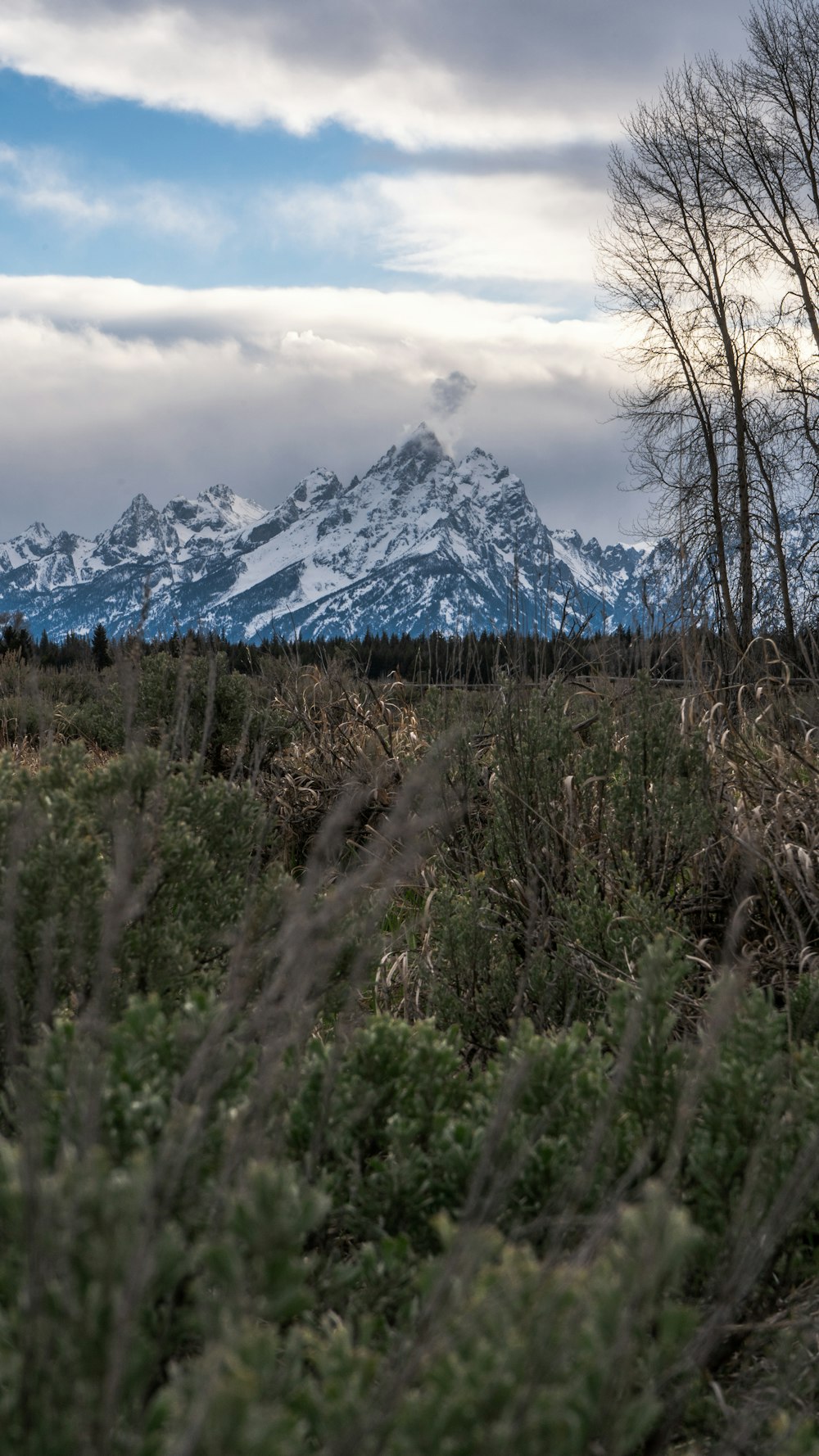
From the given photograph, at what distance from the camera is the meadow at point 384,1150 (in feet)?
3.08

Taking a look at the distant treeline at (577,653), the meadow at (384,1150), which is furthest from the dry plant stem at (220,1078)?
the distant treeline at (577,653)

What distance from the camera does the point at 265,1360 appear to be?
0.86m

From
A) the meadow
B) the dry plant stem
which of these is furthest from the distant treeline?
the dry plant stem

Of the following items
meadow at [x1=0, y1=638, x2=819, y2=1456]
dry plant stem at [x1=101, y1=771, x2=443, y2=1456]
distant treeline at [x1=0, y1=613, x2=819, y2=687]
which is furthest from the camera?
distant treeline at [x1=0, y1=613, x2=819, y2=687]

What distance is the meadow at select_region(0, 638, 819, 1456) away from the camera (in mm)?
938

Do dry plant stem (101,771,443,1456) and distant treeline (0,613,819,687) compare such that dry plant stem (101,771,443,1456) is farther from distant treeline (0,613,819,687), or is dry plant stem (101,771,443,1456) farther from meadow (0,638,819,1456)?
distant treeline (0,613,819,687)

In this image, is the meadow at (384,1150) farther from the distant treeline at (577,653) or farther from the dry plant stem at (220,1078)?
the distant treeline at (577,653)

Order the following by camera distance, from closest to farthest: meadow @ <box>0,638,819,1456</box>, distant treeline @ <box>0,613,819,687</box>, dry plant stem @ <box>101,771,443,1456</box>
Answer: dry plant stem @ <box>101,771,443,1456</box> < meadow @ <box>0,638,819,1456</box> < distant treeline @ <box>0,613,819,687</box>

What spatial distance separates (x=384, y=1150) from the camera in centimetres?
176

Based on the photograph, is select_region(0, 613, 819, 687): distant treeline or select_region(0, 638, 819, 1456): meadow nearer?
select_region(0, 638, 819, 1456): meadow

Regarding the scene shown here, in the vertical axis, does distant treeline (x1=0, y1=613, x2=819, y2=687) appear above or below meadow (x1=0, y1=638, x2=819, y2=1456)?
above

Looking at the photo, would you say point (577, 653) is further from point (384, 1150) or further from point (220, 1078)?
point (220, 1078)

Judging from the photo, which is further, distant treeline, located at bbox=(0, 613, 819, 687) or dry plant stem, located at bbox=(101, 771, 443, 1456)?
distant treeline, located at bbox=(0, 613, 819, 687)

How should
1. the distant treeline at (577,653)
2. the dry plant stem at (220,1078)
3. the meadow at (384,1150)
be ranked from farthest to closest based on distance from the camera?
the distant treeline at (577,653) → the meadow at (384,1150) → the dry plant stem at (220,1078)
